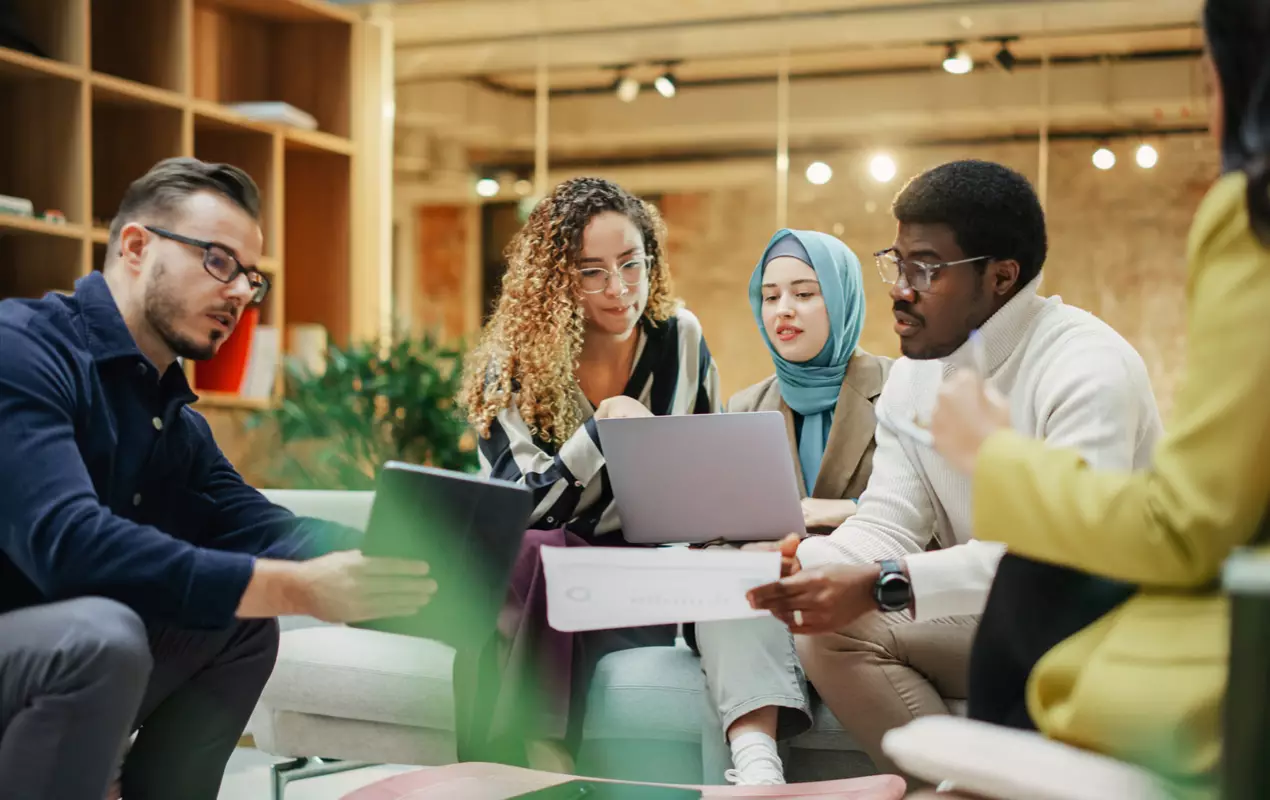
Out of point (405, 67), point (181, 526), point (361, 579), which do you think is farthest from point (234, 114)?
point (361, 579)

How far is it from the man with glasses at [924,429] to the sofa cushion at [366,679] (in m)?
0.79

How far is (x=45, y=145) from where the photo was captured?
3.99 m

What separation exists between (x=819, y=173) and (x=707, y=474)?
3.86 m

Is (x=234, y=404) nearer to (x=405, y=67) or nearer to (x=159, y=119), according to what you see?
(x=159, y=119)

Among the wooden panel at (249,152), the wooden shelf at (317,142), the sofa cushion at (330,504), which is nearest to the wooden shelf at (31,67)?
the wooden panel at (249,152)

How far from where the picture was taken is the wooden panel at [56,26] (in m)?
3.95

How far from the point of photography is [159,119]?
4391mm

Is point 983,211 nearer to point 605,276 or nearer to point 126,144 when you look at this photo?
point 605,276

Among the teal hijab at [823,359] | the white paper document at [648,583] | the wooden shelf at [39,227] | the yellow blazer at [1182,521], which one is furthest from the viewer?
the wooden shelf at [39,227]

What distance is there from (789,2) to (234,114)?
8.31 ft

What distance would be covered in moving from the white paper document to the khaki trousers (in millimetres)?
529

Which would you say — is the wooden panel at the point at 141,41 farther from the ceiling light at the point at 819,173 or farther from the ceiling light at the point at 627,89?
the ceiling light at the point at 819,173

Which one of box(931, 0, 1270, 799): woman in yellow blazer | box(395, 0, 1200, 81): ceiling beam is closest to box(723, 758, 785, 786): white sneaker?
box(931, 0, 1270, 799): woman in yellow blazer

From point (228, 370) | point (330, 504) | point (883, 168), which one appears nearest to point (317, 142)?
point (228, 370)
